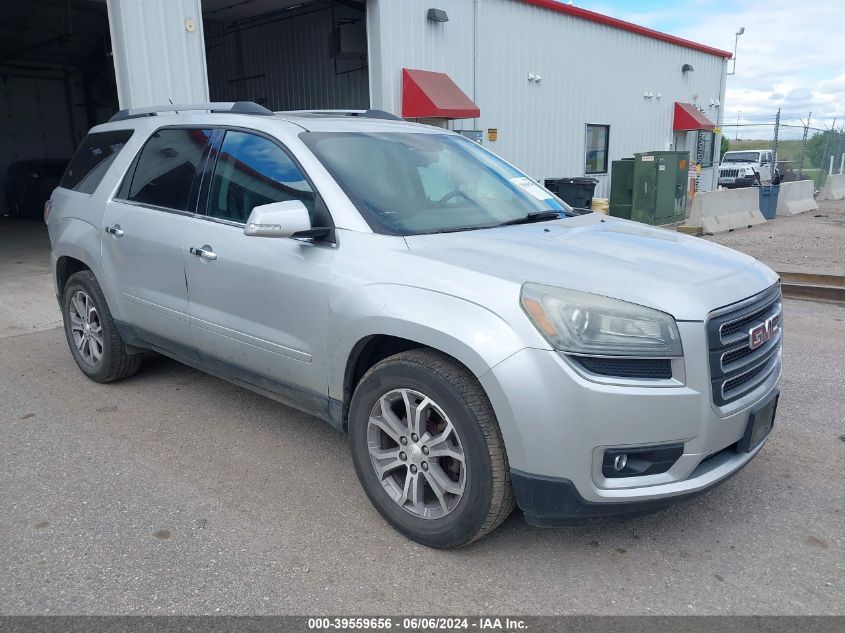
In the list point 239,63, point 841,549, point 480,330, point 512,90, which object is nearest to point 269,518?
point 480,330

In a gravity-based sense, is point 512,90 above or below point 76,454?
above

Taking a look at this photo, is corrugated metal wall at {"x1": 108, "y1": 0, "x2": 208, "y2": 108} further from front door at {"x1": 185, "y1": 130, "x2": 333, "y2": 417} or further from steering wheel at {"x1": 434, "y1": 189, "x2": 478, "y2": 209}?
steering wheel at {"x1": 434, "y1": 189, "x2": 478, "y2": 209}

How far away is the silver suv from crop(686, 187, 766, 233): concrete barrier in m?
10.3

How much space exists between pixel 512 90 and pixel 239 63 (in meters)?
7.35

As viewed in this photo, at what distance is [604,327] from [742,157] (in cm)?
3187

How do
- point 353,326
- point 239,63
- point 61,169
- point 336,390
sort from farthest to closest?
point 61,169 < point 239,63 < point 336,390 < point 353,326

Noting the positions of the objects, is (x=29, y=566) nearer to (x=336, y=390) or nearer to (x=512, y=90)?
(x=336, y=390)

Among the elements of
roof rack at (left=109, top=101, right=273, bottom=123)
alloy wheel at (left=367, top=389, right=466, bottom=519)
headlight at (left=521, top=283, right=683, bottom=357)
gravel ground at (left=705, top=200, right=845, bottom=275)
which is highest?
roof rack at (left=109, top=101, right=273, bottom=123)

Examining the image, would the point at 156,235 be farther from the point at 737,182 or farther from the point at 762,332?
the point at 737,182

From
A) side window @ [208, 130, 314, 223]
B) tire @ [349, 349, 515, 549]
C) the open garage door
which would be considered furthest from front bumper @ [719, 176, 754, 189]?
tire @ [349, 349, 515, 549]

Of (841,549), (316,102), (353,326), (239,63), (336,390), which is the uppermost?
(239,63)

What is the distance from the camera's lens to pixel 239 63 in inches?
700

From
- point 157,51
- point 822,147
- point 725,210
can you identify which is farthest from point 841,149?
point 157,51

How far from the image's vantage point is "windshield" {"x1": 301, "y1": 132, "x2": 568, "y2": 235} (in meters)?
3.34
